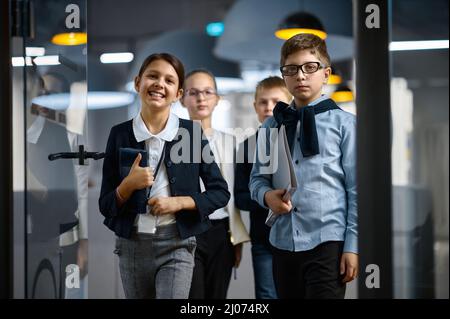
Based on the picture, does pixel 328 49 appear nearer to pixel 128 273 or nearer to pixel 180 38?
pixel 180 38

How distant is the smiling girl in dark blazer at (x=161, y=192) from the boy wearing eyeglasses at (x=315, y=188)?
0.35m

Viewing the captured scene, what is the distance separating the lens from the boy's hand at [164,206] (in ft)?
9.70

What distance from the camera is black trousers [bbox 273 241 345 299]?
286cm

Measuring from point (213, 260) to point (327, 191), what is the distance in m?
0.59

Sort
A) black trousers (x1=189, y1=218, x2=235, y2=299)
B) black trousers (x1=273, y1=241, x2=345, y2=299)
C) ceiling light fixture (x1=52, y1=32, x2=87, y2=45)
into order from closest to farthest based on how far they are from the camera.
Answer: black trousers (x1=273, y1=241, x2=345, y2=299)
black trousers (x1=189, y1=218, x2=235, y2=299)
ceiling light fixture (x1=52, y1=32, x2=87, y2=45)

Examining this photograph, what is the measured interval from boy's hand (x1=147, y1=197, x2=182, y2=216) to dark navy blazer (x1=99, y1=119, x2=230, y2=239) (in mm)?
27

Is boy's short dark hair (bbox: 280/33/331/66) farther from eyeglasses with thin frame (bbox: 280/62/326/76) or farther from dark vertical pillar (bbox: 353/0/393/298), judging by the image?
dark vertical pillar (bbox: 353/0/393/298)

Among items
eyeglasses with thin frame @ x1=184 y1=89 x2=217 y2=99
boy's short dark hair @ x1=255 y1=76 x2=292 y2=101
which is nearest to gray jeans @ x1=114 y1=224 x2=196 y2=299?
eyeglasses with thin frame @ x1=184 y1=89 x2=217 y2=99

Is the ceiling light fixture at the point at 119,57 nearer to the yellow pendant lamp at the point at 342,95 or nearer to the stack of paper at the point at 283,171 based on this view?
the stack of paper at the point at 283,171

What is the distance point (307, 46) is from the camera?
2902 mm

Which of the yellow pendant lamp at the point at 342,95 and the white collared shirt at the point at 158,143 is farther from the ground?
the yellow pendant lamp at the point at 342,95

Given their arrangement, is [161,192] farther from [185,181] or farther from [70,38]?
[70,38]

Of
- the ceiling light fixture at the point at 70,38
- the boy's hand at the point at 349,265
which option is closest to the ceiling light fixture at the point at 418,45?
the boy's hand at the point at 349,265

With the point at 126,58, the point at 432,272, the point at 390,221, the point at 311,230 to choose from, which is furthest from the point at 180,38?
the point at 432,272
